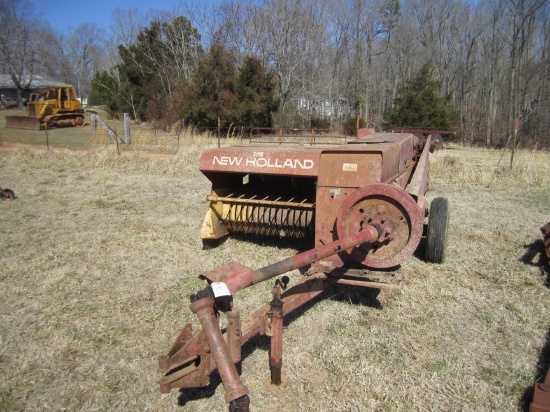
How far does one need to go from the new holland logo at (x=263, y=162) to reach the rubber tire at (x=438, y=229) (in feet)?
5.29

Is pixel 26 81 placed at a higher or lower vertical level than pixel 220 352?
higher

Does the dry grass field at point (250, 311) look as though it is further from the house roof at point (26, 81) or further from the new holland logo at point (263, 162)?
the house roof at point (26, 81)

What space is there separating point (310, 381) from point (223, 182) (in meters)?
2.78

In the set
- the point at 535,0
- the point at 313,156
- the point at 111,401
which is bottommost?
the point at 111,401

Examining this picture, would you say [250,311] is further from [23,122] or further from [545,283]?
[23,122]

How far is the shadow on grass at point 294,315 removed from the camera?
2.51m

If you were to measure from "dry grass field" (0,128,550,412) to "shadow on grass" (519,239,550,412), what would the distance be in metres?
0.02

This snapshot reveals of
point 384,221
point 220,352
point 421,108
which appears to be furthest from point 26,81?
point 220,352

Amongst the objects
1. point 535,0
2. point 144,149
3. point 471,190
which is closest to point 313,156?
point 471,190

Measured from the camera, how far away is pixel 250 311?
11.3 feet

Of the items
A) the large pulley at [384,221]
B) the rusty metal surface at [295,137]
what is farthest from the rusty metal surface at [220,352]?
the rusty metal surface at [295,137]

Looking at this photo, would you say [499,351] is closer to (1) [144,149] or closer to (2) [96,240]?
(2) [96,240]

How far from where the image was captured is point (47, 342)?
2.99 metres

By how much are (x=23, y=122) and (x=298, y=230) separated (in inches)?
914
